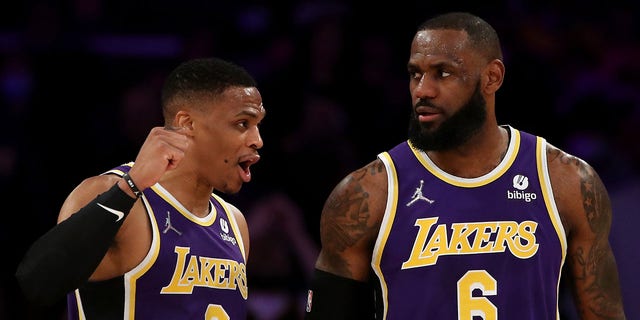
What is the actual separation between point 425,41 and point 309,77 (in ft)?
11.7

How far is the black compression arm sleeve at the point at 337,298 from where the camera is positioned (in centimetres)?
425

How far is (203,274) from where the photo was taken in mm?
4207

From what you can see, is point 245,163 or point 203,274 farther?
point 245,163

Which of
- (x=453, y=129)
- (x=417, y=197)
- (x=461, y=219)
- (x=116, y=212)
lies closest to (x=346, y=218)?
(x=417, y=197)

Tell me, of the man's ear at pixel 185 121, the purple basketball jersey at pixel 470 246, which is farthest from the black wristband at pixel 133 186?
the purple basketball jersey at pixel 470 246

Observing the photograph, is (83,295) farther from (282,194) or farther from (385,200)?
(282,194)

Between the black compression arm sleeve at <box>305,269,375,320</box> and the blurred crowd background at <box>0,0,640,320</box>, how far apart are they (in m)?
2.24

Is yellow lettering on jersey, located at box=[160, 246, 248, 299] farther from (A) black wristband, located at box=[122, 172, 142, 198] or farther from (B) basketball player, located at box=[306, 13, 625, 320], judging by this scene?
(A) black wristband, located at box=[122, 172, 142, 198]

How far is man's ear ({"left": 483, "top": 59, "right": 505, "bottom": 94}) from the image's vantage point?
4340 mm

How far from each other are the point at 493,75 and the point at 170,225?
1.45 m

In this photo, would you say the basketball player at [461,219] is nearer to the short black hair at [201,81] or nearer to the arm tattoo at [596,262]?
the arm tattoo at [596,262]

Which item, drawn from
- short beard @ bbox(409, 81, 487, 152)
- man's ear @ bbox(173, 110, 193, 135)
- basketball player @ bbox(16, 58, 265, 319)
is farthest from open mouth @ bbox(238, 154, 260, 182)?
short beard @ bbox(409, 81, 487, 152)

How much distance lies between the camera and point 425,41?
13.9ft

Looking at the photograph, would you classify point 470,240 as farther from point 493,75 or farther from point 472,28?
point 472,28
